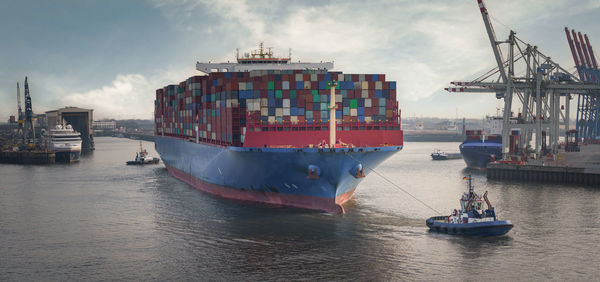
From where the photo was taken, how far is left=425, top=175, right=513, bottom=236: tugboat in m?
34.1

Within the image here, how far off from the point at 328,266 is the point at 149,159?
73231 millimetres

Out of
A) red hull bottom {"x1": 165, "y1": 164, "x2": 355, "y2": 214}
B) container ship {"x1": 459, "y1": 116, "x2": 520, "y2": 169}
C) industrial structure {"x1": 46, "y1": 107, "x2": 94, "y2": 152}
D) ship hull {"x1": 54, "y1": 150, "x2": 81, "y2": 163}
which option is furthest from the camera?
industrial structure {"x1": 46, "y1": 107, "x2": 94, "y2": 152}

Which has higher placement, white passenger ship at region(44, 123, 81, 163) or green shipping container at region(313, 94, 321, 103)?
green shipping container at region(313, 94, 321, 103)

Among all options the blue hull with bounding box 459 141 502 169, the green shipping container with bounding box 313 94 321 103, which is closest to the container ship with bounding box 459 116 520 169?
the blue hull with bounding box 459 141 502 169

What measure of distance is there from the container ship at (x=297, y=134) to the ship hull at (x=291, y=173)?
8 centimetres

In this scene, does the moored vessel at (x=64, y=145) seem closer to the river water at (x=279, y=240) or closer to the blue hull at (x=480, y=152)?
the river water at (x=279, y=240)

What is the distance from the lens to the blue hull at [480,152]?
8525cm

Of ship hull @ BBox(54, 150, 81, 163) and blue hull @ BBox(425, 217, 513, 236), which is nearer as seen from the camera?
blue hull @ BBox(425, 217, 513, 236)

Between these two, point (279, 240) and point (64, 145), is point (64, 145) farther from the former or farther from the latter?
point (279, 240)

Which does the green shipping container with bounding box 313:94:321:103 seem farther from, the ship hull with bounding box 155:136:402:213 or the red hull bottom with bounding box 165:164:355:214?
the red hull bottom with bounding box 165:164:355:214

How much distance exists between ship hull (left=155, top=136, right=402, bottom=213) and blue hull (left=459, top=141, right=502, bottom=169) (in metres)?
46.9

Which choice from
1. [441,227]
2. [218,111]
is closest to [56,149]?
[218,111]

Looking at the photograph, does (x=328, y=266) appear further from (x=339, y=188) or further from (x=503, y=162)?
(x=503, y=162)

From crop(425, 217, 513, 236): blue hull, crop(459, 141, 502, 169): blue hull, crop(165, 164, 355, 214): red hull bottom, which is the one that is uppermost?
crop(459, 141, 502, 169): blue hull
